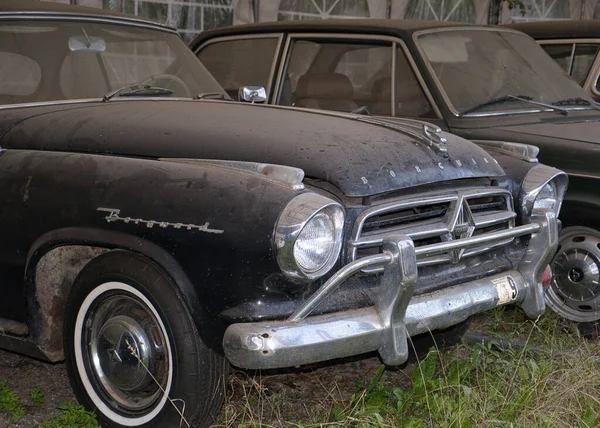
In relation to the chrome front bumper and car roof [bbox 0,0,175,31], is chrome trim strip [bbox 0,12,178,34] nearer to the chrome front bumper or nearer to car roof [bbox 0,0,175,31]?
car roof [bbox 0,0,175,31]

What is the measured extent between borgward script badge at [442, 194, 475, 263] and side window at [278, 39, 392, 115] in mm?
1919

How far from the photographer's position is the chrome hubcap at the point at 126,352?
3129 mm

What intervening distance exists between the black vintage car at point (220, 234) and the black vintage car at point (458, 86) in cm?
93

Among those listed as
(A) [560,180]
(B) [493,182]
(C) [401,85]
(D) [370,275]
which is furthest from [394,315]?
(C) [401,85]

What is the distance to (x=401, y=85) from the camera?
5.27 meters

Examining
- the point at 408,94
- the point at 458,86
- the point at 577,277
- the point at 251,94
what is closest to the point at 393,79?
the point at 408,94

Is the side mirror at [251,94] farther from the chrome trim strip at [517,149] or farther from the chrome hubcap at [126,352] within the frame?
the chrome hubcap at [126,352]

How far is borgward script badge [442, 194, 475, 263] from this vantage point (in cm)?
337

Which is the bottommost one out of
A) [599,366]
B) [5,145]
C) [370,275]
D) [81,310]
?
[599,366]

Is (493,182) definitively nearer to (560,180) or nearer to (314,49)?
(560,180)

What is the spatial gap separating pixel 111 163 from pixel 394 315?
1218mm

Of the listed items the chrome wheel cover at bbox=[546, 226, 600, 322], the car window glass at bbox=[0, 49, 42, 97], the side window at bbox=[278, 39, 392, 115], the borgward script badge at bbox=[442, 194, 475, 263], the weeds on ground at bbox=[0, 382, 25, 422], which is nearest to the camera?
the borgward script badge at bbox=[442, 194, 475, 263]

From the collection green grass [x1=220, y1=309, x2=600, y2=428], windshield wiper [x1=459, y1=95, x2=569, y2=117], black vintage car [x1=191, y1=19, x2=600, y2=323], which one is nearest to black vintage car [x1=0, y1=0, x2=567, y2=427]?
green grass [x1=220, y1=309, x2=600, y2=428]

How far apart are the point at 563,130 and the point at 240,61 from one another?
7.41 ft
